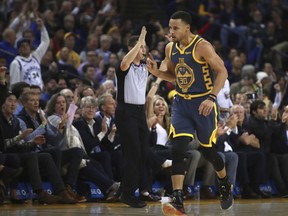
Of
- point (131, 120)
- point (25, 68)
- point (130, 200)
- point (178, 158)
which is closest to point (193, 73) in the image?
point (178, 158)

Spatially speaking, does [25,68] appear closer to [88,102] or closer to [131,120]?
[88,102]

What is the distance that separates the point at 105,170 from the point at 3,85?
2414mm

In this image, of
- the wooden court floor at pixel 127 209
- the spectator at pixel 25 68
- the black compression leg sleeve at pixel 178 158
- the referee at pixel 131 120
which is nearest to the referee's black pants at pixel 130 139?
the referee at pixel 131 120

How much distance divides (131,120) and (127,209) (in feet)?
3.76

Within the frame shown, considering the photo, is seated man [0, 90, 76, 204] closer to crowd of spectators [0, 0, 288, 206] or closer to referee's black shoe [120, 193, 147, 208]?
crowd of spectators [0, 0, 288, 206]

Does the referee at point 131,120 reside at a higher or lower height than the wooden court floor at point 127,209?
higher

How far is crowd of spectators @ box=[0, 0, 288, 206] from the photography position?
11781mm

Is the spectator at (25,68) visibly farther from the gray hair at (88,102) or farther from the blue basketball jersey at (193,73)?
the blue basketball jersey at (193,73)

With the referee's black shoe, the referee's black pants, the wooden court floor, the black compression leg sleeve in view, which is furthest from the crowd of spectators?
the black compression leg sleeve

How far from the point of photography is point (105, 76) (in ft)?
55.1

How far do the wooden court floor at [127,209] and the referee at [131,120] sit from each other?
0.33m

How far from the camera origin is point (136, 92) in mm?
10656

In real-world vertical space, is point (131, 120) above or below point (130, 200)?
above

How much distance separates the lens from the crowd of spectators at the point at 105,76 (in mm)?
11781
